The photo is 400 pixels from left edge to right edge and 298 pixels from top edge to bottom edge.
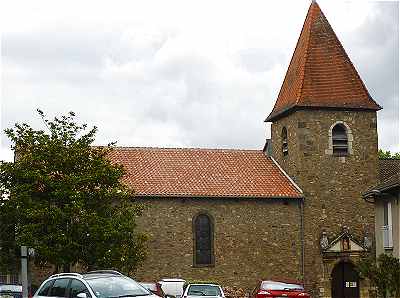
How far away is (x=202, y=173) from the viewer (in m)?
41.8

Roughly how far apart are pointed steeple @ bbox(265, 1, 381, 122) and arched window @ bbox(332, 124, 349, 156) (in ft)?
3.96

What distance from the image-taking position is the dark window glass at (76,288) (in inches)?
644

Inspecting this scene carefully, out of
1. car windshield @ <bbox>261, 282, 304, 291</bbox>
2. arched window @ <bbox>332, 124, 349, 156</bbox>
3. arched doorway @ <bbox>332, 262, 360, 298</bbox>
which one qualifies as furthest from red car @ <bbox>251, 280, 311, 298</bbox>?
arched window @ <bbox>332, 124, 349, 156</bbox>

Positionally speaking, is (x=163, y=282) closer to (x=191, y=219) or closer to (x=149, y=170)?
(x=191, y=219)

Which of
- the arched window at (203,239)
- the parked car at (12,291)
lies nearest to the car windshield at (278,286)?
the parked car at (12,291)

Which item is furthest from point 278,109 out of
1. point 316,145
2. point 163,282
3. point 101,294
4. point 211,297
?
point 101,294

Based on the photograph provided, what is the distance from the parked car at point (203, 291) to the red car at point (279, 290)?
1301 millimetres

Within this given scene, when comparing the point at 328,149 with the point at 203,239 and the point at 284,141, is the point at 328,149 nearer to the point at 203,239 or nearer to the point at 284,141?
the point at 284,141

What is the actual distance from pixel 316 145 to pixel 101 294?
2739cm

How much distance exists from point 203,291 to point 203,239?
1527 centimetres

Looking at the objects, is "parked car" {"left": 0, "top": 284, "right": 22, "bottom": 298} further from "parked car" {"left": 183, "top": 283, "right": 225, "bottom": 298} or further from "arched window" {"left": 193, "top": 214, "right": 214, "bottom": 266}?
"arched window" {"left": 193, "top": 214, "right": 214, "bottom": 266}

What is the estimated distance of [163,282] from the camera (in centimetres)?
3641

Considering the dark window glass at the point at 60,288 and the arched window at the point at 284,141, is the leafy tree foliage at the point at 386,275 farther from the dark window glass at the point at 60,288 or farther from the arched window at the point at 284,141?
the arched window at the point at 284,141

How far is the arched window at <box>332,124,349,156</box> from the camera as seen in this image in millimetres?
42375
